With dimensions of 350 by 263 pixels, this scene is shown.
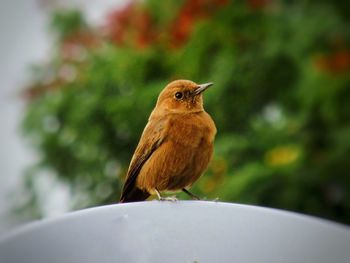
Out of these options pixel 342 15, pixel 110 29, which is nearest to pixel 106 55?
pixel 110 29

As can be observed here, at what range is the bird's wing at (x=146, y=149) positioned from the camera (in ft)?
9.39

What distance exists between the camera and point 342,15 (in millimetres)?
5582

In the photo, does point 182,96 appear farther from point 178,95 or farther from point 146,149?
point 146,149

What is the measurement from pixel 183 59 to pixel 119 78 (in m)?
0.42

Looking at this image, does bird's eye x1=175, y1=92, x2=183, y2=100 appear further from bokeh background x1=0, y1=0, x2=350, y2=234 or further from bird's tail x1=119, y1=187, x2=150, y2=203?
bokeh background x1=0, y1=0, x2=350, y2=234

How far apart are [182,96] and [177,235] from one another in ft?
2.22

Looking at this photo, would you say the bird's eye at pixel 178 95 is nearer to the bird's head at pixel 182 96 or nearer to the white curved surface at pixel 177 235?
the bird's head at pixel 182 96

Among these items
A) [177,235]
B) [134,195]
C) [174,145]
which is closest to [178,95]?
[174,145]

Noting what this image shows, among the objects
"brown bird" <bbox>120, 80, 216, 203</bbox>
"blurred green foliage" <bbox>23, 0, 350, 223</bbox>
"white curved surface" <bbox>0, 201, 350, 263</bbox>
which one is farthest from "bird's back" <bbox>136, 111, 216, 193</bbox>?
"blurred green foliage" <bbox>23, 0, 350, 223</bbox>

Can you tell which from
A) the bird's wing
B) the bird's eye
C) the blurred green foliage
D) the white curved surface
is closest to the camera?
the white curved surface

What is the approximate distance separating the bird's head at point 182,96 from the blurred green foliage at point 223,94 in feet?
4.02

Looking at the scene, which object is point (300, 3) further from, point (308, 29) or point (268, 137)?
point (268, 137)

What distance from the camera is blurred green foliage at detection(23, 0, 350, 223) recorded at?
4480 mm

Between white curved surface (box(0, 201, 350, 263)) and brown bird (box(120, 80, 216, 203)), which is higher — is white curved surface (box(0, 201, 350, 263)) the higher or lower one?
the lower one
